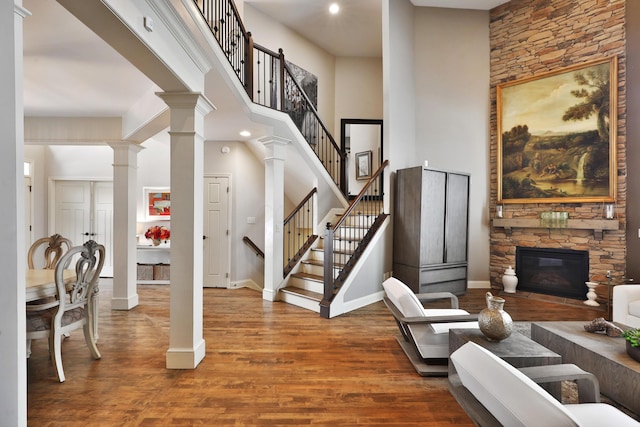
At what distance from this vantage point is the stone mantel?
4.42 meters

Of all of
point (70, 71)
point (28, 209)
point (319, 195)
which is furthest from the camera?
point (28, 209)

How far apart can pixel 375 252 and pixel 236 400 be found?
2948 millimetres

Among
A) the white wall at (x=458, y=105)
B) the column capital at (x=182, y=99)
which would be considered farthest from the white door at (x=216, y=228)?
the white wall at (x=458, y=105)

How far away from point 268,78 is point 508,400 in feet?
19.3

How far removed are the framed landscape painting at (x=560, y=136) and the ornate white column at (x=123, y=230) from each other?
19.3ft

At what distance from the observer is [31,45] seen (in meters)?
2.63

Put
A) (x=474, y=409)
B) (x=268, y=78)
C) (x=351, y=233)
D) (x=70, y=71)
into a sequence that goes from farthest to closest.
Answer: (x=268, y=78) → (x=351, y=233) → (x=70, y=71) → (x=474, y=409)

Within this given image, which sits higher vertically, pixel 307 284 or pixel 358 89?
pixel 358 89

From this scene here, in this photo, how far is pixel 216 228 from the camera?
5.99m

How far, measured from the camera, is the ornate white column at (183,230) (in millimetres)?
2695

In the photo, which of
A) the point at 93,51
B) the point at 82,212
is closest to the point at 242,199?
the point at 93,51

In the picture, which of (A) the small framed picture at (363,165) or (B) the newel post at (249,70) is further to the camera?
(A) the small framed picture at (363,165)

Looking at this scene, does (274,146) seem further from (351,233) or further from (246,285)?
(246,285)

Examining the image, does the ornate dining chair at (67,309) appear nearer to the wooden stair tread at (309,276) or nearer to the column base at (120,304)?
the column base at (120,304)
